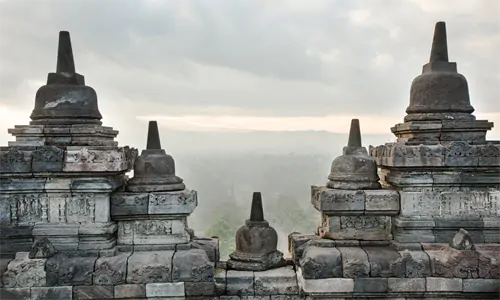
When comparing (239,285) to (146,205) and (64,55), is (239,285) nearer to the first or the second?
(146,205)

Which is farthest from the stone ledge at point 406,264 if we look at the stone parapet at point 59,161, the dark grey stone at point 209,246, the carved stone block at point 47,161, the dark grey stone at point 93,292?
the carved stone block at point 47,161

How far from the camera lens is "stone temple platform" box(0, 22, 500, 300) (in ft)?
16.9

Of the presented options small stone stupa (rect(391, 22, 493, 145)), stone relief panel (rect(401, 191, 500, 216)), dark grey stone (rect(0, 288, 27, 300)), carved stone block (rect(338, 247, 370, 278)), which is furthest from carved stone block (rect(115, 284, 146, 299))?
small stone stupa (rect(391, 22, 493, 145))

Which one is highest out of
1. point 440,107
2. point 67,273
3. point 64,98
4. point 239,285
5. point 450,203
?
point 64,98

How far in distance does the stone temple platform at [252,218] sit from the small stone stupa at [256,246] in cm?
1

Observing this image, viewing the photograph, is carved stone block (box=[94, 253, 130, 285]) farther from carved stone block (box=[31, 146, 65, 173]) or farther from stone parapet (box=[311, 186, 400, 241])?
stone parapet (box=[311, 186, 400, 241])

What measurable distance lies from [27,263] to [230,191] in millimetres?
24234

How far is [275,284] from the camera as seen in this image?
218 inches

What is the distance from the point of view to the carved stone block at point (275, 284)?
5.50m

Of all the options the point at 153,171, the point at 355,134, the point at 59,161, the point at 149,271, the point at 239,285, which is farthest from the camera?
the point at 355,134

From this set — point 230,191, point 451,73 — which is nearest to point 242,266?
point 451,73

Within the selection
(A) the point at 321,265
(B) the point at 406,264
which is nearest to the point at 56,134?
(A) the point at 321,265

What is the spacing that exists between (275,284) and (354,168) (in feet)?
5.81

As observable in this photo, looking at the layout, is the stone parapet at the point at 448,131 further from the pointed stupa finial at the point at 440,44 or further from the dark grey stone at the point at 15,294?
the dark grey stone at the point at 15,294
